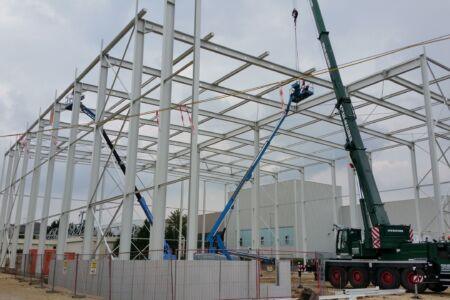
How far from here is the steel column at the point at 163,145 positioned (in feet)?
51.2

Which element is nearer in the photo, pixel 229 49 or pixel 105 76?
pixel 229 49

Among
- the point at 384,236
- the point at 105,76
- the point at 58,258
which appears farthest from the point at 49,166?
the point at 384,236

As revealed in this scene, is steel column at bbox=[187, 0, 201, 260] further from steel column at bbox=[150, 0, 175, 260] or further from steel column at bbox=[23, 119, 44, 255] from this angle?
steel column at bbox=[23, 119, 44, 255]

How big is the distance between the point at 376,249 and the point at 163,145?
11.4 meters

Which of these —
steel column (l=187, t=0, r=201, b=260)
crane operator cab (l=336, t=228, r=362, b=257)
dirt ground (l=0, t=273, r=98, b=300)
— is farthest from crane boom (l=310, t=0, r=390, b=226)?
dirt ground (l=0, t=273, r=98, b=300)

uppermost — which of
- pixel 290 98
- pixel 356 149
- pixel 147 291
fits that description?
pixel 290 98

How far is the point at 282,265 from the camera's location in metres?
16.8

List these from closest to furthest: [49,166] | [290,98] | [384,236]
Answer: [384,236], [290,98], [49,166]

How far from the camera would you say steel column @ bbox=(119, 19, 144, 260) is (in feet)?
55.7

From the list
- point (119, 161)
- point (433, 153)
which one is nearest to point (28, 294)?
point (119, 161)

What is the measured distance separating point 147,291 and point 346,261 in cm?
1118

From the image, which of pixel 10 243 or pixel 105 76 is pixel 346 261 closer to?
pixel 105 76

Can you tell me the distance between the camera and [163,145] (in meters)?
15.9

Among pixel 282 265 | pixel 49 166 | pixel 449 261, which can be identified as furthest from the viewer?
pixel 49 166
